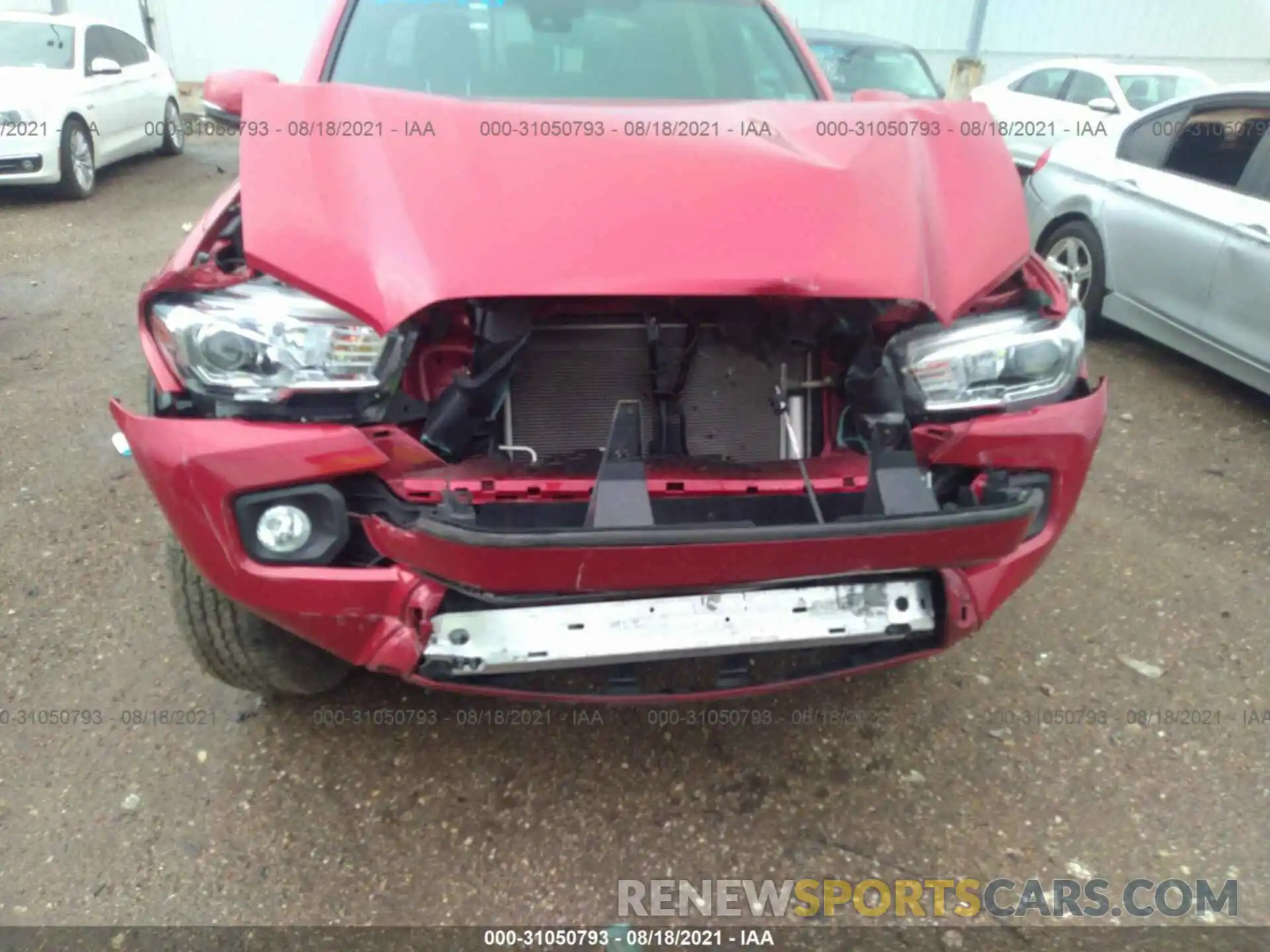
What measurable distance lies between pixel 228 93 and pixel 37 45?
295 inches

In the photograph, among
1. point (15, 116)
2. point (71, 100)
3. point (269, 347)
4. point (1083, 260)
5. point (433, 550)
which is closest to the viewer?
point (433, 550)

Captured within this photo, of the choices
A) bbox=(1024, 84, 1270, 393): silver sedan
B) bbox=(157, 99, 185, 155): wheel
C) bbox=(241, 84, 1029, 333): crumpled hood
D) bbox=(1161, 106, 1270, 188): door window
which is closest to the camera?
bbox=(241, 84, 1029, 333): crumpled hood

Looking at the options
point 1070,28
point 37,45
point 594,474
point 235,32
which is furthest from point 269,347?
point 1070,28

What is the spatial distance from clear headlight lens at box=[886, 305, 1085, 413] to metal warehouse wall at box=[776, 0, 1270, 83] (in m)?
15.3

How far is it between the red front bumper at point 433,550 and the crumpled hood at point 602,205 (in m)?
0.28

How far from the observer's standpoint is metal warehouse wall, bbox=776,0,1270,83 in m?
15.8

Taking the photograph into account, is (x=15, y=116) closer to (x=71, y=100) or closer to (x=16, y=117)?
(x=16, y=117)

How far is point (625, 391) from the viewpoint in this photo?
6.93ft

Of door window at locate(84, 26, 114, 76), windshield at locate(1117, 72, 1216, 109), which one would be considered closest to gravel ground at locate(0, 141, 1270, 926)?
windshield at locate(1117, 72, 1216, 109)

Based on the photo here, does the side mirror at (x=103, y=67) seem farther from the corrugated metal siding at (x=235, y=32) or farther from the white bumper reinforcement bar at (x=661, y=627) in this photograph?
the white bumper reinforcement bar at (x=661, y=627)

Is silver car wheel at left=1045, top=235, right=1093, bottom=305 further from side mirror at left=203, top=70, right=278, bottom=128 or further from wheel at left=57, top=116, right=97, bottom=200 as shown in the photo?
wheel at left=57, top=116, right=97, bottom=200

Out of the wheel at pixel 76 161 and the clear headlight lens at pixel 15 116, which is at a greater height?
the clear headlight lens at pixel 15 116

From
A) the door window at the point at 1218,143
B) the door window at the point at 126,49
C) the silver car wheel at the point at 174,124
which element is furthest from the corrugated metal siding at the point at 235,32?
the door window at the point at 1218,143

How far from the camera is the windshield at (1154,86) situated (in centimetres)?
846
